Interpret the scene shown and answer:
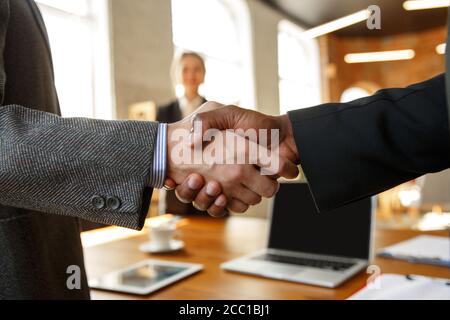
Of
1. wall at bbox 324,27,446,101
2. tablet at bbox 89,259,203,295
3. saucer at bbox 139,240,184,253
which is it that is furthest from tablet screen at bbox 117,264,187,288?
wall at bbox 324,27,446,101

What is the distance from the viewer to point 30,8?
680 millimetres

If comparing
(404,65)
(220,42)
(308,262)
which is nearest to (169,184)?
(308,262)

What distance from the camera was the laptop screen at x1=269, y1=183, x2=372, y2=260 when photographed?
923mm

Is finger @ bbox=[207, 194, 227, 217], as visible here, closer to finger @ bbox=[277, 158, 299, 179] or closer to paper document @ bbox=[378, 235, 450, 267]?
finger @ bbox=[277, 158, 299, 179]

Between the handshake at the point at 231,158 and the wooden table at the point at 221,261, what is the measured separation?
15 centimetres

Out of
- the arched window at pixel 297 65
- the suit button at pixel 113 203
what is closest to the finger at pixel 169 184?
the suit button at pixel 113 203

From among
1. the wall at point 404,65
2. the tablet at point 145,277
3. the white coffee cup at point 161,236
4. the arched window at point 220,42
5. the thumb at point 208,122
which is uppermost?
the wall at point 404,65

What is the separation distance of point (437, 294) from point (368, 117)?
1.01 ft

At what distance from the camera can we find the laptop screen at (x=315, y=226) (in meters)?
0.92

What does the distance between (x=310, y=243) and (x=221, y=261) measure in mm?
220

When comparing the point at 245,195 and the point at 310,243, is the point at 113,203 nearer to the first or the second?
the point at 245,195

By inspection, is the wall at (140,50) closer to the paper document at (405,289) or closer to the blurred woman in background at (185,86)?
the blurred woman in background at (185,86)

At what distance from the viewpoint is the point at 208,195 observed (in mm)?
804

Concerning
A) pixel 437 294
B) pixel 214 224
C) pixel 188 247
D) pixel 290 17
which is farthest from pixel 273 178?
pixel 290 17
